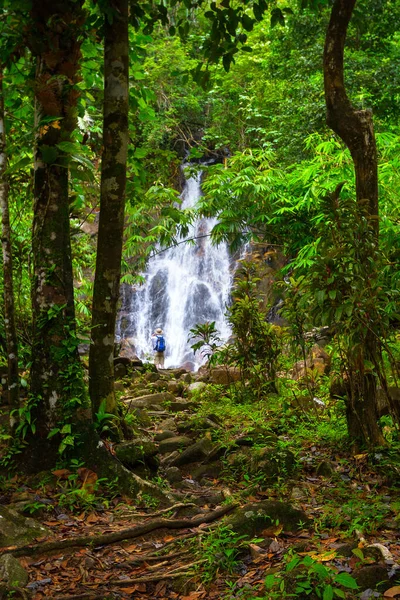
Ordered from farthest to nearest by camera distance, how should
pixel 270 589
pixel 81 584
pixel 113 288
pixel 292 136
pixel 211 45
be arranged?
pixel 292 136, pixel 211 45, pixel 113 288, pixel 81 584, pixel 270 589

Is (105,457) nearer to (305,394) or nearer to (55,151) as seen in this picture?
(55,151)

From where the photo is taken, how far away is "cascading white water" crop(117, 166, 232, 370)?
61.4ft

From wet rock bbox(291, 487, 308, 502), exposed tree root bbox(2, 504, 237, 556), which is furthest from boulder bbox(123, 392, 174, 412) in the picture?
exposed tree root bbox(2, 504, 237, 556)

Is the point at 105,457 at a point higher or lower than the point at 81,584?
higher

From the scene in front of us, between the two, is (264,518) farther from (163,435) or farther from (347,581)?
(163,435)

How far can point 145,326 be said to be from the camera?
19.3 m

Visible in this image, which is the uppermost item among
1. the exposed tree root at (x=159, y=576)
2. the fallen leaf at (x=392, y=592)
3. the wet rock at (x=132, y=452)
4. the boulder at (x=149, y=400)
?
the boulder at (x=149, y=400)

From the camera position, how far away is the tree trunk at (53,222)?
173 inches

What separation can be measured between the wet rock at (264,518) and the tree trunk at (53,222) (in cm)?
167

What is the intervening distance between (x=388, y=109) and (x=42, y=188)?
948 centimetres

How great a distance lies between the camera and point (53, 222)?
14.8ft

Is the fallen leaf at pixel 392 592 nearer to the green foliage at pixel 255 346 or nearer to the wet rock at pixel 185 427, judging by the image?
the wet rock at pixel 185 427

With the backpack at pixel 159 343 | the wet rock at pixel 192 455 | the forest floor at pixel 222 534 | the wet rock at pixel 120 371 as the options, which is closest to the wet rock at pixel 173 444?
the wet rock at pixel 192 455

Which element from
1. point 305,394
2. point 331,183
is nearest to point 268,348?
point 305,394
